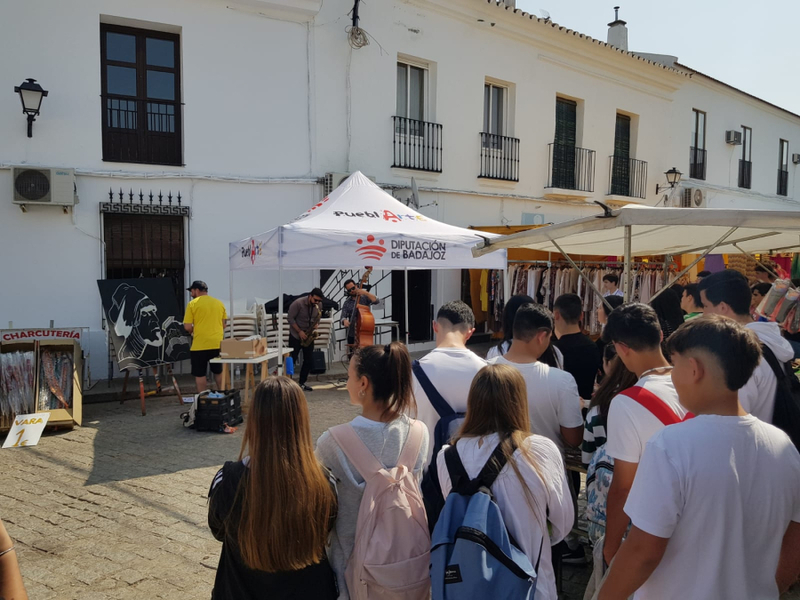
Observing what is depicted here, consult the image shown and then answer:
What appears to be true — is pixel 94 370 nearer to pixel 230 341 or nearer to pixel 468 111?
pixel 230 341

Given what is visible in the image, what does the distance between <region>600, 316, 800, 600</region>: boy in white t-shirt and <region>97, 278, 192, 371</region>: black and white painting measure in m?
7.52

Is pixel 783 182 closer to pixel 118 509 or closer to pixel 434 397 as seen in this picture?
pixel 434 397

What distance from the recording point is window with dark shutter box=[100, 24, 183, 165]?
9.67m

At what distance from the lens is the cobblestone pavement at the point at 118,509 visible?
3.67 metres

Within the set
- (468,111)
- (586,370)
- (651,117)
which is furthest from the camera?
(651,117)

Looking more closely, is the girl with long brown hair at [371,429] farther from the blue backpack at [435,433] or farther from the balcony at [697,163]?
the balcony at [697,163]

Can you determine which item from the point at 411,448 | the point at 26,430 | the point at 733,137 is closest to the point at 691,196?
the point at 733,137

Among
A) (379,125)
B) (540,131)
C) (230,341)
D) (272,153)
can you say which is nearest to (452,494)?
(230,341)

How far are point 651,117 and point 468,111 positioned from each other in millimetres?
6579

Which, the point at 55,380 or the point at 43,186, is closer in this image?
the point at 55,380

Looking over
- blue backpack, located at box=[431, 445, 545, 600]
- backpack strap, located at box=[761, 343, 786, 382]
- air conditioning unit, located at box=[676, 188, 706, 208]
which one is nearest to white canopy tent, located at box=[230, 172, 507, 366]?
backpack strap, located at box=[761, 343, 786, 382]

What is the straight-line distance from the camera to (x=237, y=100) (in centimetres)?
1027

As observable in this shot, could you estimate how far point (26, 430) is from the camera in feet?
21.8

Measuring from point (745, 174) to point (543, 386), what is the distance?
20.0 metres
